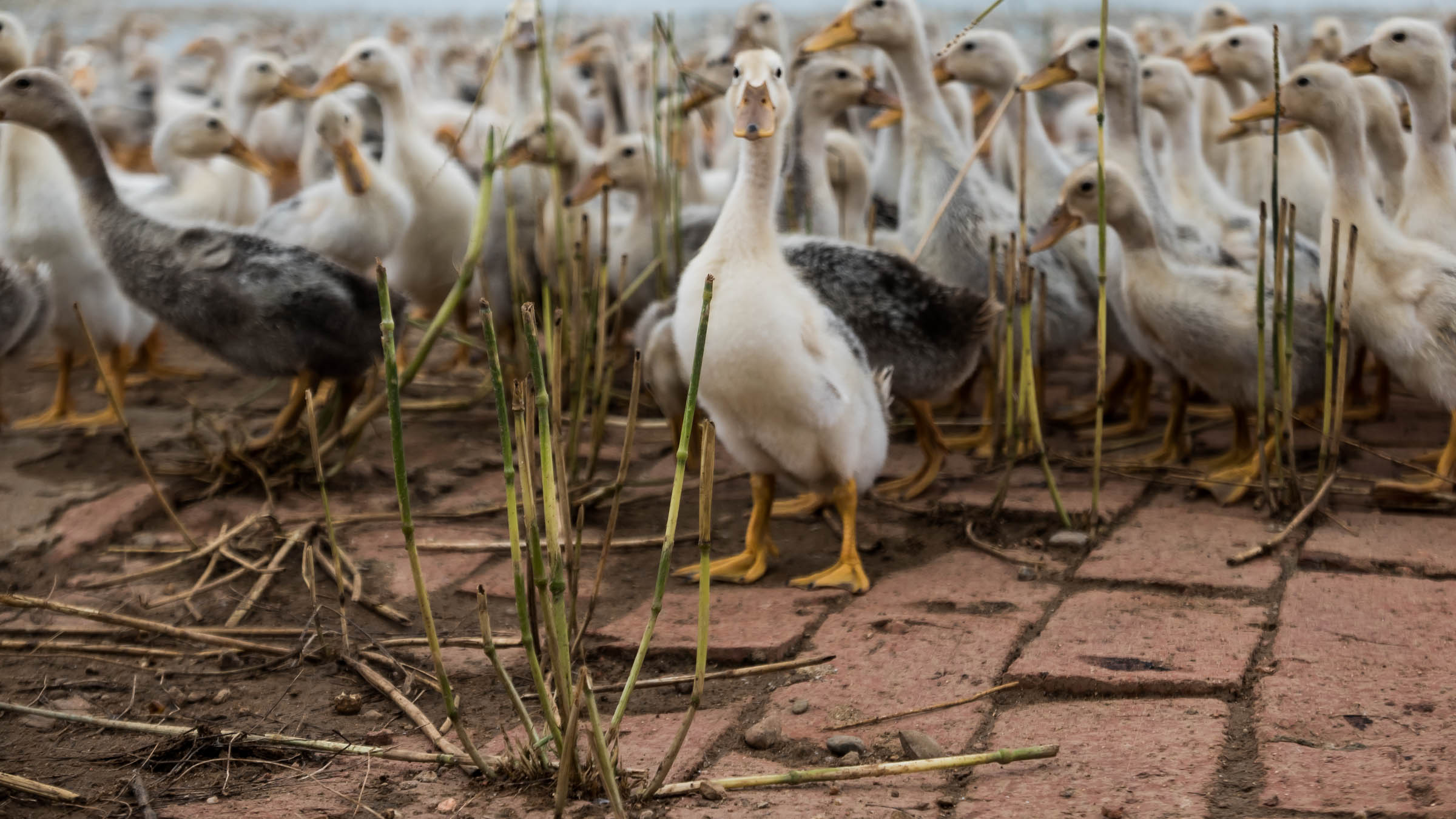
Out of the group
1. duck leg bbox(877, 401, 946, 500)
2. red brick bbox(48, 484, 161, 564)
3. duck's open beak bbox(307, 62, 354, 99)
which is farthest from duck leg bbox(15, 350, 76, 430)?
duck leg bbox(877, 401, 946, 500)

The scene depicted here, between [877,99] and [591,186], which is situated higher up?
[877,99]

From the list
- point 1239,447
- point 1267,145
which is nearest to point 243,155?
point 1239,447

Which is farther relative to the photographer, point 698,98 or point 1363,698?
point 698,98

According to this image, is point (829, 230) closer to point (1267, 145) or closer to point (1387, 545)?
point (1267, 145)

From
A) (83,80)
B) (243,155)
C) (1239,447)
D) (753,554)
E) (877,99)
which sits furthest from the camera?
(83,80)

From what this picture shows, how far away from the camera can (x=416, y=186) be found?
597 centimetres

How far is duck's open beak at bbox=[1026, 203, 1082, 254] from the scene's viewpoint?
4.50 m

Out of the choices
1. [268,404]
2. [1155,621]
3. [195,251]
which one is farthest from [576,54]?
[1155,621]

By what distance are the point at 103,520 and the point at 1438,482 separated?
3.85 m

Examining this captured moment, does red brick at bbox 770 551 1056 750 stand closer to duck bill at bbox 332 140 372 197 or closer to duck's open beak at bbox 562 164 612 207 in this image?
duck's open beak at bbox 562 164 612 207

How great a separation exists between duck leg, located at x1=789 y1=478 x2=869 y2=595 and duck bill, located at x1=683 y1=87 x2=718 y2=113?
7.94 ft

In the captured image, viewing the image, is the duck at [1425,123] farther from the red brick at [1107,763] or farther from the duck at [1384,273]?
the red brick at [1107,763]

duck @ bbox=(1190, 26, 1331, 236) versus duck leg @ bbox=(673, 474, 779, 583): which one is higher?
duck @ bbox=(1190, 26, 1331, 236)

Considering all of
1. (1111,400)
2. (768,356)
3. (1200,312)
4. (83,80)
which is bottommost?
(1111,400)
